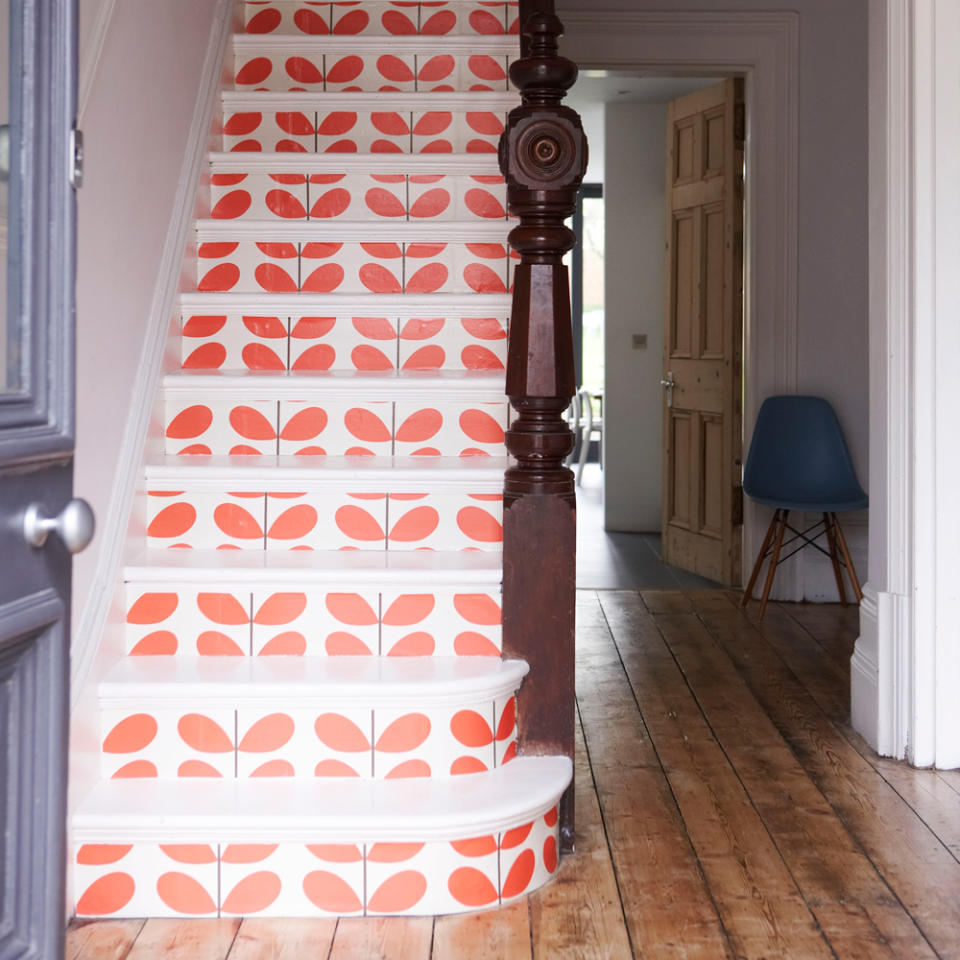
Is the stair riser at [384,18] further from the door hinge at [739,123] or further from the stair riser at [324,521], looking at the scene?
the stair riser at [324,521]

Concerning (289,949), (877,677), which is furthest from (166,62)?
(877,677)

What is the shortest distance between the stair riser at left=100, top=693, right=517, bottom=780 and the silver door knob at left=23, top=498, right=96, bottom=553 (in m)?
1.11

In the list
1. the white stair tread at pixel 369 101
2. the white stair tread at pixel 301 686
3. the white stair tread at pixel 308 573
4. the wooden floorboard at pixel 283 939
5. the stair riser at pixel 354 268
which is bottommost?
the wooden floorboard at pixel 283 939

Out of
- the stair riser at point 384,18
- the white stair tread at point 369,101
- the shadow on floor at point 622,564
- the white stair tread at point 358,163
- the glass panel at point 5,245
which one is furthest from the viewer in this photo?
the shadow on floor at point 622,564

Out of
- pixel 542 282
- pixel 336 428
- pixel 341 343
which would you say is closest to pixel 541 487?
pixel 542 282

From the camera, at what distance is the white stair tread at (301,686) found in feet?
7.57

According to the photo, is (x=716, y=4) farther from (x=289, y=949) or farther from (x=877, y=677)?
(x=289, y=949)

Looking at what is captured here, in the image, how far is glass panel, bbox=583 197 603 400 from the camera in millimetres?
11422

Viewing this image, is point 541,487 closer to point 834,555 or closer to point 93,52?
point 93,52

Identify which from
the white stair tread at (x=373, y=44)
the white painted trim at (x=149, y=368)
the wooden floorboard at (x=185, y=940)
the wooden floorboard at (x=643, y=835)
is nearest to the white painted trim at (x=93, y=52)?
the white painted trim at (x=149, y=368)

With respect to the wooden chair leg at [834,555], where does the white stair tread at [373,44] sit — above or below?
above

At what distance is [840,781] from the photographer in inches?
115

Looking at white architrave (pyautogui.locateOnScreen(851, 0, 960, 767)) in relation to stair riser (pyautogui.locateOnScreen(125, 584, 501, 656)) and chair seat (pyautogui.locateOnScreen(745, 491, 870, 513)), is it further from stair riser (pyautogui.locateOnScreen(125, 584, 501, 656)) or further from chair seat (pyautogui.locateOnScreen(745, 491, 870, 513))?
chair seat (pyautogui.locateOnScreen(745, 491, 870, 513))

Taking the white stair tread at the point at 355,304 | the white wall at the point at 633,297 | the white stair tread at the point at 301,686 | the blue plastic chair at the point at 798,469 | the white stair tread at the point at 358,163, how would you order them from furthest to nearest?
the white wall at the point at 633,297
the blue plastic chair at the point at 798,469
the white stair tread at the point at 358,163
the white stair tread at the point at 355,304
the white stair tread at the point at 301,686
